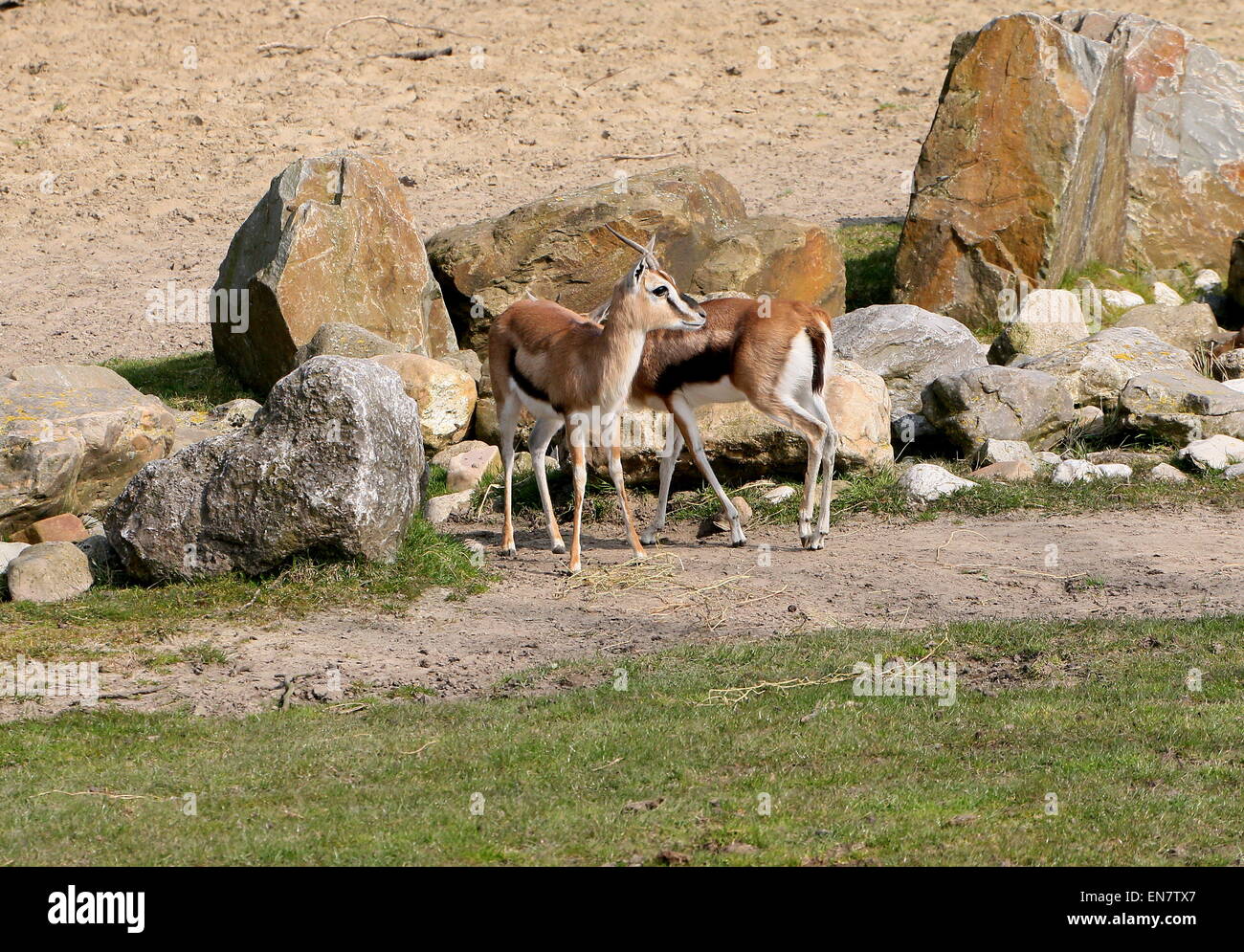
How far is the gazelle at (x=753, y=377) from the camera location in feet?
33.7

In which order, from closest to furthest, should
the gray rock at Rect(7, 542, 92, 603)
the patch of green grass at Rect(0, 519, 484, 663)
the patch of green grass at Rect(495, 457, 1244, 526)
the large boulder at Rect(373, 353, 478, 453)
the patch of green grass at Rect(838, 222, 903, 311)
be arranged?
the patch of green grass at Rect(0, 519, 484, 663), the gray rock at Rect(7, 542, 92, 603), the patch of green grass at Rect(495, 457, 1244, 526), the large boulder at Rect(373, 353, 478, 453), the patch of green grass at Rect(838, 222, 903, 311)

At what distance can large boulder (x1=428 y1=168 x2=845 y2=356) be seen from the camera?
551 inches

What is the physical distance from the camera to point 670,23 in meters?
23.5

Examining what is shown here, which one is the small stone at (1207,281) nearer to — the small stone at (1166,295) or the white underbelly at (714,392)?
the small stone at (1166,295)

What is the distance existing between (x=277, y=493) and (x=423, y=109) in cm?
1359

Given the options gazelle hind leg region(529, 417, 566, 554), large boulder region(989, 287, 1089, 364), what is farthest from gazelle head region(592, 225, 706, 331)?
large boulder region(989, 287, 1089, 364)

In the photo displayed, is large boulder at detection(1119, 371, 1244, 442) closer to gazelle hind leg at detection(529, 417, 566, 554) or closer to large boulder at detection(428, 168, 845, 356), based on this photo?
large boulder at detection(428, 168, 845, 356)

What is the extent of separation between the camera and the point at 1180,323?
14078 millimetres

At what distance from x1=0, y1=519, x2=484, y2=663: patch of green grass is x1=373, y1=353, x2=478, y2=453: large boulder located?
2798 millimetres

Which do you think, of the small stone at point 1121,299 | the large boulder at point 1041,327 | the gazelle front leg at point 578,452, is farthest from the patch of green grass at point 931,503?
the small stone at point 1121,299

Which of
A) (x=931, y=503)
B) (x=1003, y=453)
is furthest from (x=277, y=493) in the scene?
(x=1003, y=453)

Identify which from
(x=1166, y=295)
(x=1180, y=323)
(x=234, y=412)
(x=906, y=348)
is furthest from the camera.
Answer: (x=1166, y=295)

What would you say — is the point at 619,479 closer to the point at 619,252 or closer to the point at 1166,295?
the point at 619,252

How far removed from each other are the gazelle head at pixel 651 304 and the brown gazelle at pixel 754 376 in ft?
2.07
